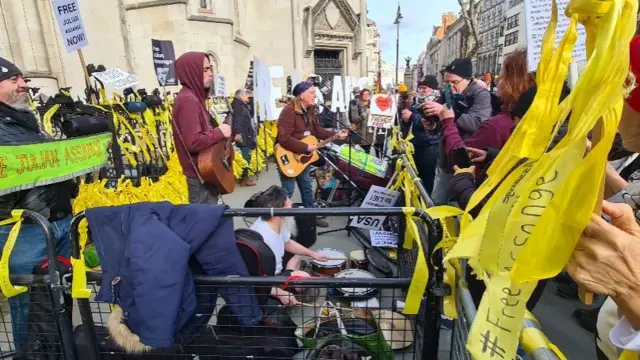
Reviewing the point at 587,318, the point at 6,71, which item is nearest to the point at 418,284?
the point at 587,318

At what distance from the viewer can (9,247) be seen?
1806 mm

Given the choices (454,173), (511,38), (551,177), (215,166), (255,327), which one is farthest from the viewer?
(511,38)

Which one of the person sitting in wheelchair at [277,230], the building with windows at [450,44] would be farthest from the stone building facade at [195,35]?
the building with windows at [450,44]

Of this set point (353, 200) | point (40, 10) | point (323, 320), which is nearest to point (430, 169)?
point (353, 200)

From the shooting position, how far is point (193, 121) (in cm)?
328

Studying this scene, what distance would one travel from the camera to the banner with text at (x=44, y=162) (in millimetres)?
2133

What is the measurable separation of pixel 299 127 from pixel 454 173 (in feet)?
9.10

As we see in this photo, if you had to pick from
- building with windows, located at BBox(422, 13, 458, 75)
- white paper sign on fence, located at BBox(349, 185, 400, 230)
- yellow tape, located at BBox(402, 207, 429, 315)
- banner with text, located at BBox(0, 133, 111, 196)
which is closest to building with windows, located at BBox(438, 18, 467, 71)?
building with windows, located at BBox(422, 13, 458, 75)

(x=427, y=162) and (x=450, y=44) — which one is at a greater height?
(x=450, y=44)

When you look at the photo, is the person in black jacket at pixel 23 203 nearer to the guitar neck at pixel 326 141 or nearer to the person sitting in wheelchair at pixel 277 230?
the person sitting in wheelchair at pixel 277 230

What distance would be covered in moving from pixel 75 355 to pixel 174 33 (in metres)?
16.1

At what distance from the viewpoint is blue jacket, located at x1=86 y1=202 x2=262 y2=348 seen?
1.55 m

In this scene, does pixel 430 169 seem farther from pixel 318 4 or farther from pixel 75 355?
pixel 318 4

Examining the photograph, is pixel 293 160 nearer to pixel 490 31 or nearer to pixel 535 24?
pixel 535 24
